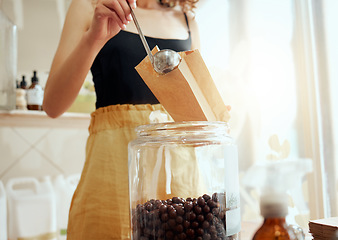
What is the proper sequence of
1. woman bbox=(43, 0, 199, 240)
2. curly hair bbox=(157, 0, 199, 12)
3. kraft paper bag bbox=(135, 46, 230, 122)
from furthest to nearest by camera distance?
curly hair bbox=(157, 0, 199, 12), woman bbox=(43, 0, 199, 240), kraft paper bag bbox=(135, 46, 230, 122)

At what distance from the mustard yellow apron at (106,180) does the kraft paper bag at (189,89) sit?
0.25m

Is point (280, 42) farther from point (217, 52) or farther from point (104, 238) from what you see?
→ point (104, 238)

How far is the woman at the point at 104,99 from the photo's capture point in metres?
0.65

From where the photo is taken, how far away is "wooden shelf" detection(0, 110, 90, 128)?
150 cm

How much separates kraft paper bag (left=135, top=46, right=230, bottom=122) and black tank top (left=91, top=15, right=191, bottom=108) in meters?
0.29

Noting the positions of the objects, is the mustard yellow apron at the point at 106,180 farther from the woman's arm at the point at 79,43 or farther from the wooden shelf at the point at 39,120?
the wooden shelf at the point at 39,120

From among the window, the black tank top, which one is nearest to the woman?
the black tank top

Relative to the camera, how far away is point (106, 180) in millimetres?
693

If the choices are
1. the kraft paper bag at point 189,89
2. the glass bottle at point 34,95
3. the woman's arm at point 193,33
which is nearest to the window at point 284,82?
the woman's arm at point 193,33

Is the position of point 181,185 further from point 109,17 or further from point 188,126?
point 109,17

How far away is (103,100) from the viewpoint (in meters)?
0.77

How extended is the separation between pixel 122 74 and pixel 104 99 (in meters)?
0.07

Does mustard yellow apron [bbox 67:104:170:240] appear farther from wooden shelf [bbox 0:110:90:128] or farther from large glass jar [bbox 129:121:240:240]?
wooden shelf [bbox 0:110:90:128]

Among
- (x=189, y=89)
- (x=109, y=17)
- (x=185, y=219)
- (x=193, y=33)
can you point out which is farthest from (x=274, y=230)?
(x=193, y=33)
